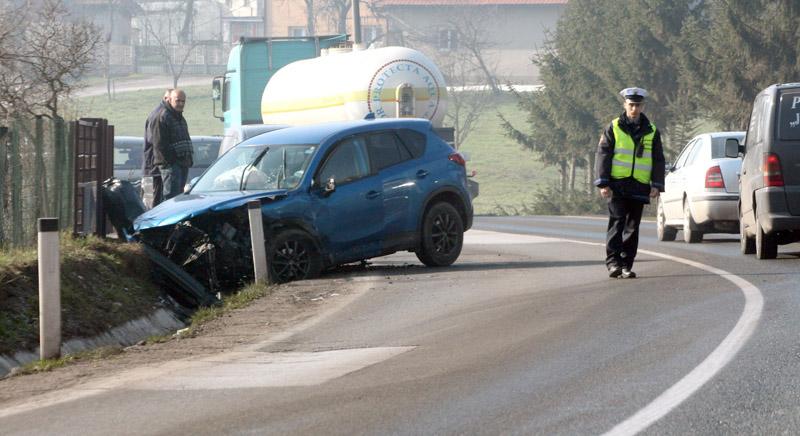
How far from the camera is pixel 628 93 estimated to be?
14.6 metres

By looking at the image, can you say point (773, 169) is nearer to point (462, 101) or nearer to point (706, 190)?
point (706, 190)

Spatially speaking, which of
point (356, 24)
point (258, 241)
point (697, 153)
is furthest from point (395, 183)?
point (356, 24)

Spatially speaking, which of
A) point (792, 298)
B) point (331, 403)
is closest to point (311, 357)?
point (331, 403)

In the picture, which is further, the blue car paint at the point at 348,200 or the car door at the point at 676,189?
the car door at the point at 676,189

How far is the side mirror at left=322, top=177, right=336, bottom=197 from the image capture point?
16050 millimetres

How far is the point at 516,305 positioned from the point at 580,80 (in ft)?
154

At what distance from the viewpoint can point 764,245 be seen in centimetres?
1666

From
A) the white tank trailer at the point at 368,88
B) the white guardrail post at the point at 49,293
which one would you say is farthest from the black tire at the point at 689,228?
the white guardrail post at the point at 49,293

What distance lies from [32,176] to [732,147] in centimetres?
769

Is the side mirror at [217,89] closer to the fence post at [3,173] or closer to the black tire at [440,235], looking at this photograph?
the black tire at [440,235]

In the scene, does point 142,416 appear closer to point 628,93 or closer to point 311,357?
point 311,357

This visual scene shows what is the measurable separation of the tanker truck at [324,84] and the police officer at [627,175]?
1124 centimetres

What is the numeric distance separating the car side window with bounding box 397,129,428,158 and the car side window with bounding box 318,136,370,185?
58cm

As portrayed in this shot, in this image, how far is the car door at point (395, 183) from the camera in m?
16.5
